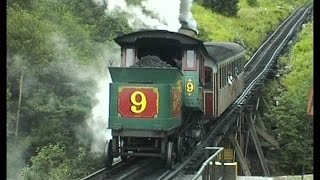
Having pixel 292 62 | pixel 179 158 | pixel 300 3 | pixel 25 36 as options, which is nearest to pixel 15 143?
pixel 25 36

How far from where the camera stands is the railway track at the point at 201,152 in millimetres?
8969

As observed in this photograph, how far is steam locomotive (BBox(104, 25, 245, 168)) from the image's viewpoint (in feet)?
29.6

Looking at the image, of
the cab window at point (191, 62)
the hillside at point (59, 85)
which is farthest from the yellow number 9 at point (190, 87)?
the hillside at point (59, 85)

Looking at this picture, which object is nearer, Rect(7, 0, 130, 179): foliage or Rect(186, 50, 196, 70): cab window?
Rect(186, 50, 196, 70): cab window

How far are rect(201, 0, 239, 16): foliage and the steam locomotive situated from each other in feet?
91.2

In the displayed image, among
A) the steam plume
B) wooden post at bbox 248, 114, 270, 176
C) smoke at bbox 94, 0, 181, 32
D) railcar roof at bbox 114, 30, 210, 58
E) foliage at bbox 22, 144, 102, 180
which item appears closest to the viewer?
railcar roof at bbox 114, 30, 210, 58

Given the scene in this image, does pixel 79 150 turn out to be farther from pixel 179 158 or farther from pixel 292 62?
pixel 292 62

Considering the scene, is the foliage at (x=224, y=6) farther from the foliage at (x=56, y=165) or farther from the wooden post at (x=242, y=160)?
the foliage at (x=56, y=165)

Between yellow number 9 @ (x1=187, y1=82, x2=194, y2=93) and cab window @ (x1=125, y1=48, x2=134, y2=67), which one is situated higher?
cab window @ (x1=125, y1=48, x2=134, y2=67)

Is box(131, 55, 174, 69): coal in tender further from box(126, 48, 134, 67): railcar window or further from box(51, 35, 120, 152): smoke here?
box(51, 35, 120, 152): smoke

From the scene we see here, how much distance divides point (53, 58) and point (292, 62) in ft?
40.3

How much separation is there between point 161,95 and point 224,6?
3145cm

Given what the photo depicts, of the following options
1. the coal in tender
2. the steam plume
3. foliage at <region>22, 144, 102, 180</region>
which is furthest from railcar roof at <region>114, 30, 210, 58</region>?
the steam plume

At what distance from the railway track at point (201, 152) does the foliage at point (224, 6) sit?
10.8m
